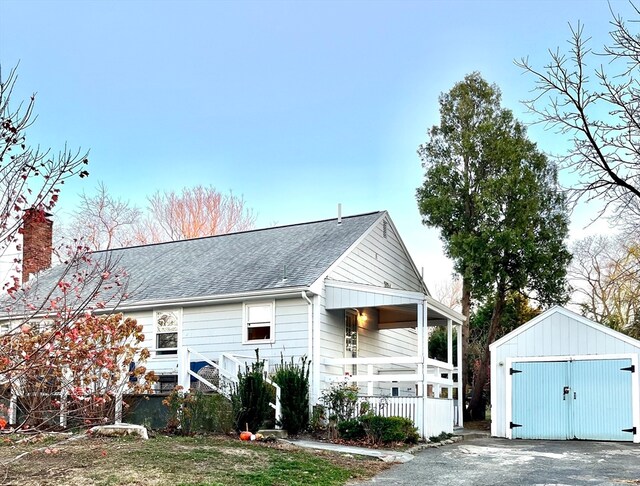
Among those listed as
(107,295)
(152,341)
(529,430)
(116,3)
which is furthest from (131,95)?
(529,430)

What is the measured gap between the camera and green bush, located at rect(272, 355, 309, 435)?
13.9m

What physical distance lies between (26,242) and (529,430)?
1644 centimetres

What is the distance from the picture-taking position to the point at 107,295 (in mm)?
19125

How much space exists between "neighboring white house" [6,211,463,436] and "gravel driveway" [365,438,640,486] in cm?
194

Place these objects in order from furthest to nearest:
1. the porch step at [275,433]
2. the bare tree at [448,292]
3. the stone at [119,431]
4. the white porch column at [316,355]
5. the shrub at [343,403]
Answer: the bare tree at [448,292], the white porch column at [316,355], the shrub at [343,403], the porch step at [275,433], the stone at [119,431]

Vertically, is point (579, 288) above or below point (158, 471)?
above

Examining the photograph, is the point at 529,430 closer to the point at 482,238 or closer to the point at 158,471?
the point at 482,238

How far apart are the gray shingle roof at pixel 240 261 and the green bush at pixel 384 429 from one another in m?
3.55

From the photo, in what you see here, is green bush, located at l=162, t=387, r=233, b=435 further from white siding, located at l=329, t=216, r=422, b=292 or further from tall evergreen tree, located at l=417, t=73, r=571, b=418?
tall evergreen tree, located at l=417, t=73, r=571, b=418

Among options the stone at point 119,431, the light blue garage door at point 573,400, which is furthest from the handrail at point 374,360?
the stone at point 119,431

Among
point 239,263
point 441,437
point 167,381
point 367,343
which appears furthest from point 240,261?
point 441,437

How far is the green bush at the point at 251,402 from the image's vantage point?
13469mm

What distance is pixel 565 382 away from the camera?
15.4 metres

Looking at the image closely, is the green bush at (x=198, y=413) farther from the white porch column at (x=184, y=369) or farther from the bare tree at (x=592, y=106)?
the bare tree at (x=592, y=106)
